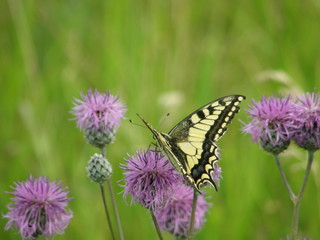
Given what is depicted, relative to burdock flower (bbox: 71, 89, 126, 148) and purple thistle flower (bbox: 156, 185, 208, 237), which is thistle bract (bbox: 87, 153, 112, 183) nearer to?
burdock flower (bbox: 71, 89, 126, 148)

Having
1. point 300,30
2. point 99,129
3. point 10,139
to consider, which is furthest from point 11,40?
point 300,30

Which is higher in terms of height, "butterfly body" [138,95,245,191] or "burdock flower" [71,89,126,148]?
"burdock flower" [71,89,126,148]

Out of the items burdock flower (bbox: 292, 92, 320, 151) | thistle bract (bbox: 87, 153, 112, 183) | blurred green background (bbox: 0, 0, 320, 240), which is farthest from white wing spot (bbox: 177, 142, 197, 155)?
blurred green background (bbox: 0, 0, 320, 240)

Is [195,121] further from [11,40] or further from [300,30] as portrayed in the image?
[11,40]

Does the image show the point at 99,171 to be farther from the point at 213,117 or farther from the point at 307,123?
the point at 307,123

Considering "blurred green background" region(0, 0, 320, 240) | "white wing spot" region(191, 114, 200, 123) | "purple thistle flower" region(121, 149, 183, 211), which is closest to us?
"purple thistle flower" region(121, 149, 183, 211)
